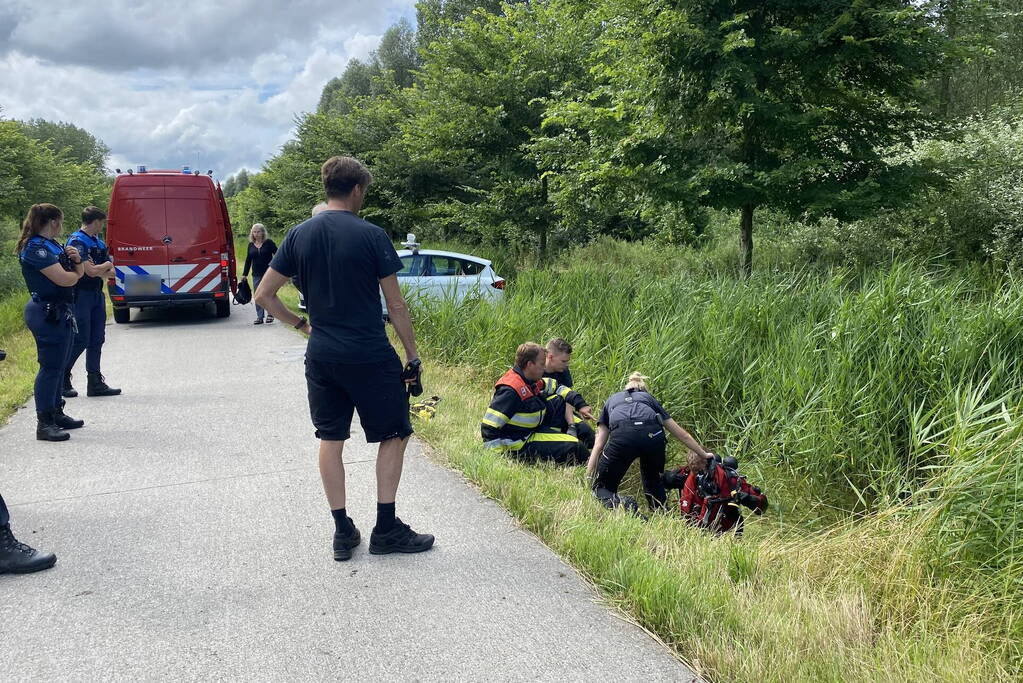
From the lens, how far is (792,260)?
13570 millimetres

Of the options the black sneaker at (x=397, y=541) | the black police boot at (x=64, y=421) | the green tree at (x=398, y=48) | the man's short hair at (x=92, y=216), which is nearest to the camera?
the black sneaker at (x=397, y=541)

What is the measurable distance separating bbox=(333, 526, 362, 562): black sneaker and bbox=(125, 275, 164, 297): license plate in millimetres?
10604

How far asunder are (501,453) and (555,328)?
373 cm

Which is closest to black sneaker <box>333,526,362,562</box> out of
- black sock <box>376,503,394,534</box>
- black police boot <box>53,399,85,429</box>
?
black sock <box>376,503,394,534</box>

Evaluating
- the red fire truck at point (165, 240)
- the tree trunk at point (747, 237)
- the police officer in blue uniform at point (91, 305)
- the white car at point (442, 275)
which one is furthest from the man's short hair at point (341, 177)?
the red fire truck at point (165, 240)

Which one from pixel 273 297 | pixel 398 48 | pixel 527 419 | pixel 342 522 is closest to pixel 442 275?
pixel 527 419

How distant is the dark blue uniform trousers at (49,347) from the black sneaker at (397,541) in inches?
141

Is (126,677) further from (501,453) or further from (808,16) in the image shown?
(808,16)

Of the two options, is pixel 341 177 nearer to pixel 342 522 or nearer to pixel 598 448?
pixel 342 522

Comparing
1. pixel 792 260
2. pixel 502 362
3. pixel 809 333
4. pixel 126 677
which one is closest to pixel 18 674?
pixel 126 677

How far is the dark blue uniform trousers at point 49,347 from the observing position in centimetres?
590

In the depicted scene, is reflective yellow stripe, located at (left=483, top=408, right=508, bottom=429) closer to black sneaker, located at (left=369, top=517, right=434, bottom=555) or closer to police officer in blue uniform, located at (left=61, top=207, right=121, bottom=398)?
black sneaker, located at (left=369, top=517, right=434, bottom=555)

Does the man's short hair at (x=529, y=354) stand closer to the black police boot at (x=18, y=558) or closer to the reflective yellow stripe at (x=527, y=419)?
the reflective yellow stripe at (x=527, y=419)

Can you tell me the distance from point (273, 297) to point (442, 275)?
341 inches
